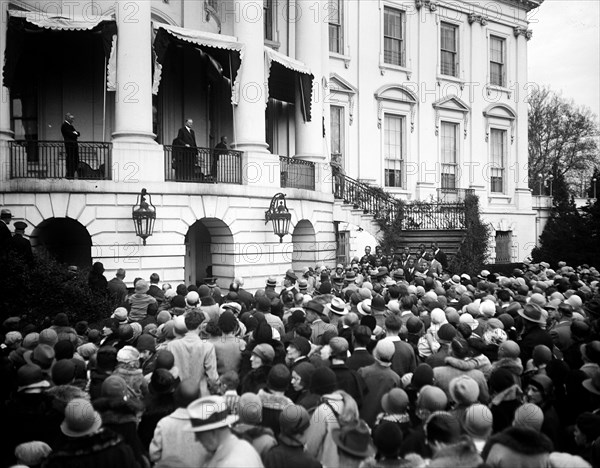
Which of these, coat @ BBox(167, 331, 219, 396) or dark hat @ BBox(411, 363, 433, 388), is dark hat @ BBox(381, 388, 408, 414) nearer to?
dark hat @ BBox(411, 363, 433, 388)

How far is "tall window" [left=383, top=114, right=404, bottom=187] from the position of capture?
94.6 feet

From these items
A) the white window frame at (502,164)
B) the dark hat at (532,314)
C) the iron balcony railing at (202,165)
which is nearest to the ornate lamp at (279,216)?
the iron balcony railing at (202,165)

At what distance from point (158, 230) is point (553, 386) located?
41.0ft

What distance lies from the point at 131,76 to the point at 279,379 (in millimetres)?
13180

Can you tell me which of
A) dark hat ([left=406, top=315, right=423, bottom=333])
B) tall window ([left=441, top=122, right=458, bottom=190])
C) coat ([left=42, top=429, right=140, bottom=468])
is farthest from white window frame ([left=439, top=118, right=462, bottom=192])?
coat ([left=42, top=429, right=140, bottom=468])

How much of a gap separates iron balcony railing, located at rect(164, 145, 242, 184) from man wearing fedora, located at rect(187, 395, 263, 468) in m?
13.9

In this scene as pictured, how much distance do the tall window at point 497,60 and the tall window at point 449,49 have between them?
3011 millimetres

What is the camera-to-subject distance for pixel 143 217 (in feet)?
51.5

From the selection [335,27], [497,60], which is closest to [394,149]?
[335,27]

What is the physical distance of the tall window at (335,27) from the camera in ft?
87.1

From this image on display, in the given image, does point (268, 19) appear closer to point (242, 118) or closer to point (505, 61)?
point (242, 118)

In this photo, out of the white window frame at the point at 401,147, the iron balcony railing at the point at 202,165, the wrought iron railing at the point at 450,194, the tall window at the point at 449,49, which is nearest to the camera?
the iron balcony railing at the point at 202,165

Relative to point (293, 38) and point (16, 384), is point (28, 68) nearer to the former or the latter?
point (293, 38)

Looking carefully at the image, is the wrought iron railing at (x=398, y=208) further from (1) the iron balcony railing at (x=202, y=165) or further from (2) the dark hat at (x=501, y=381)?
(2) the dark hat at (x=501, y=381)
